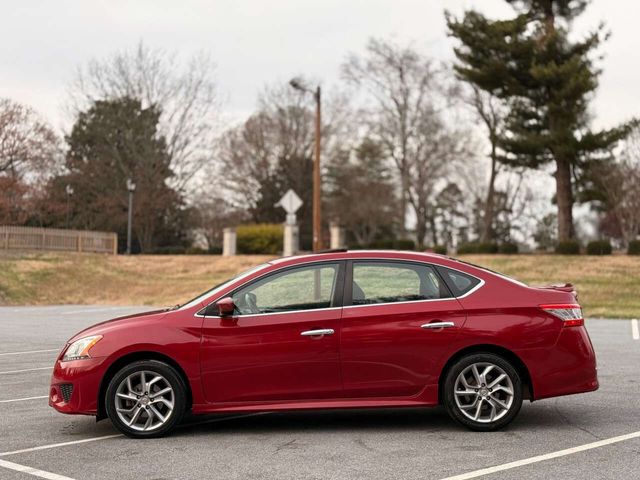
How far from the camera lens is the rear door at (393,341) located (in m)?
6.79

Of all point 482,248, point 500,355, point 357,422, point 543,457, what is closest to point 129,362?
point 357,422

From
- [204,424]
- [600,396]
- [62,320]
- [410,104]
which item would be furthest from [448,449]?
[410,104]

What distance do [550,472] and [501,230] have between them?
74.2m

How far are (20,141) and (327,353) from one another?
1805 inches

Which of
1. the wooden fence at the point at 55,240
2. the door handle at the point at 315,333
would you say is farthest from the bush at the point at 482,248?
the door handle at the point at 315,333

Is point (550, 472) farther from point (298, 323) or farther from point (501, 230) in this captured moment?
point (501, 230)

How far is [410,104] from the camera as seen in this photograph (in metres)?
53.3

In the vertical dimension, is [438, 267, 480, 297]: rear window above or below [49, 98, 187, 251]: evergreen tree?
below

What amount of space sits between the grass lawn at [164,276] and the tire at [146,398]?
63.6 ft

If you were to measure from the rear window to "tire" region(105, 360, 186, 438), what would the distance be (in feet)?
7.91

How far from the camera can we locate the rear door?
6793mm

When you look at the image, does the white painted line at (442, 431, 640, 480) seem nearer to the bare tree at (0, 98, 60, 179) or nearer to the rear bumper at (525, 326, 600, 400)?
the rear bumper at (525, 326, 600, 400)

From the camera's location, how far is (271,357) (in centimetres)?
673

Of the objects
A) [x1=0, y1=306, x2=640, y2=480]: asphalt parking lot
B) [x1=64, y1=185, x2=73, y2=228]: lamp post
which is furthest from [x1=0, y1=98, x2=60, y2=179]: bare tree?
[x1=0, y1=306, x2=640, y2=480]: asphalt parking lot
